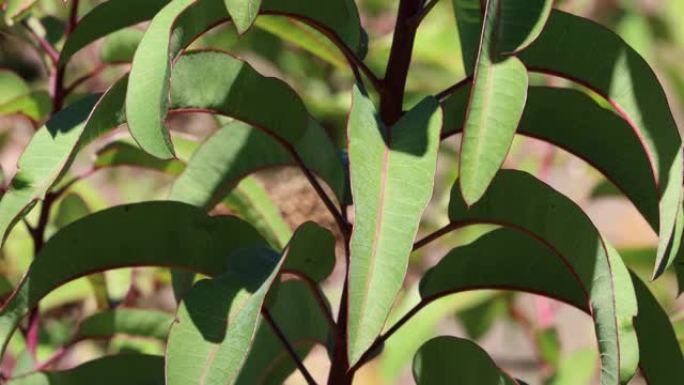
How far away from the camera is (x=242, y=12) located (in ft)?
2.80

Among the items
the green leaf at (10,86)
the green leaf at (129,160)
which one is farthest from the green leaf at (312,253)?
the green leaf at (10,86)

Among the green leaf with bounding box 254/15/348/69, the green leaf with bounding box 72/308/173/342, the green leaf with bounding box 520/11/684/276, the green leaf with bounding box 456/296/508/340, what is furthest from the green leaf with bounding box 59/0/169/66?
the green leaf with bounding box 456/296/508/340

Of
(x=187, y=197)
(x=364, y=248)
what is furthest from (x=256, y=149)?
(x=364, y=248)

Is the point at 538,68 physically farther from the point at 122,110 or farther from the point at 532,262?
the point at 122,110

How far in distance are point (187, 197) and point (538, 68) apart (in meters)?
0.35

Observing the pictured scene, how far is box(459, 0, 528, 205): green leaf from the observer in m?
0.82

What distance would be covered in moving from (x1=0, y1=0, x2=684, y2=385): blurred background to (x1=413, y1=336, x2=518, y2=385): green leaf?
32cm

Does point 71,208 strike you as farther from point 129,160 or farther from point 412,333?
point 412,333

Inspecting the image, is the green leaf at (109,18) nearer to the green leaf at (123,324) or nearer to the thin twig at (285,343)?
the thin twig at (285,343)

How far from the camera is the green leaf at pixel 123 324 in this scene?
4.69 feet

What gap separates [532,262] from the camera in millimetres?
1059

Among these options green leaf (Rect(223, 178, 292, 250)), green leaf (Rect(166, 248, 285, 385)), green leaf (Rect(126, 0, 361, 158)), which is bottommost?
green leaf (Rect(223, 178, 292, 250))

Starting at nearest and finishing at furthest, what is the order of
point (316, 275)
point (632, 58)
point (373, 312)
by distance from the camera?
point (373, 312), point (632, 58), point (316, 275)

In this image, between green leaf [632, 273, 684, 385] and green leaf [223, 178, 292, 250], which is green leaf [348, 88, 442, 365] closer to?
green leaf [632, 273, 684, 385]
